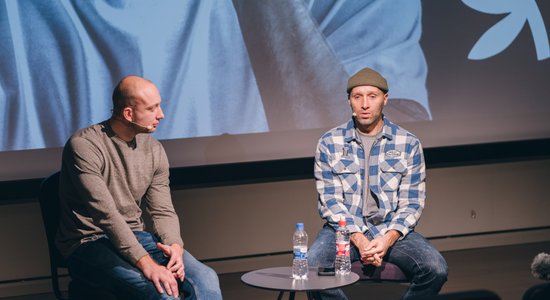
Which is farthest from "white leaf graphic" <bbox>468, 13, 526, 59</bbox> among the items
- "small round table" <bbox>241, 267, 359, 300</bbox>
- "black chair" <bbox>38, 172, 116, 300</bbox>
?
"black chair" <bbox>38, 172, 116, 300</bbox>

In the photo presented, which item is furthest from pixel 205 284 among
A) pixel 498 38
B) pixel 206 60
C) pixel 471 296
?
pixel 498 38

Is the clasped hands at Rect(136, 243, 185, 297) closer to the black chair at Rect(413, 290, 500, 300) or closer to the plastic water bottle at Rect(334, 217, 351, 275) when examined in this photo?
the plastic water bottle at Rect(334, 217, 351, 275)

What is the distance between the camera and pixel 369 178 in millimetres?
3844

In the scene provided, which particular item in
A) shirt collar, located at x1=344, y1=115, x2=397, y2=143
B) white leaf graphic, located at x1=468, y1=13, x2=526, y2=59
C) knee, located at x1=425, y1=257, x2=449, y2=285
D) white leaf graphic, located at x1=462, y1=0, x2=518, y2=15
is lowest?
knee, located at x1=425, y1=257, x2=449, y2=285

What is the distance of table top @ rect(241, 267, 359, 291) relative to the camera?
3.06 metres

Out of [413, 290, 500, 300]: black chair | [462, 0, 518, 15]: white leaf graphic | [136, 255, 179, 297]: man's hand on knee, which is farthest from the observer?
[462, 0, 518, 15]: white leaf graphic

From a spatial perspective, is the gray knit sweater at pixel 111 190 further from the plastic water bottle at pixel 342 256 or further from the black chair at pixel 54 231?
the plastic water bottle at pixel 342 256

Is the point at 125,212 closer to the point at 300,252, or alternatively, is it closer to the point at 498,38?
the point at 300,252

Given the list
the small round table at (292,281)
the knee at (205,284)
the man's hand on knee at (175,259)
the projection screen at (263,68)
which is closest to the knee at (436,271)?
the small round table at (292,281)

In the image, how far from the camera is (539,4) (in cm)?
530

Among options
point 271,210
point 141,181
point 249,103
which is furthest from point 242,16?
point 141,181

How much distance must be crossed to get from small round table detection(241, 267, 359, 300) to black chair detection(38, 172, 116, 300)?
637 mm

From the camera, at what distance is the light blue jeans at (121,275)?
120 inches

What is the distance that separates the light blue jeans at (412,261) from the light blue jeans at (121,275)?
551 millimetres
